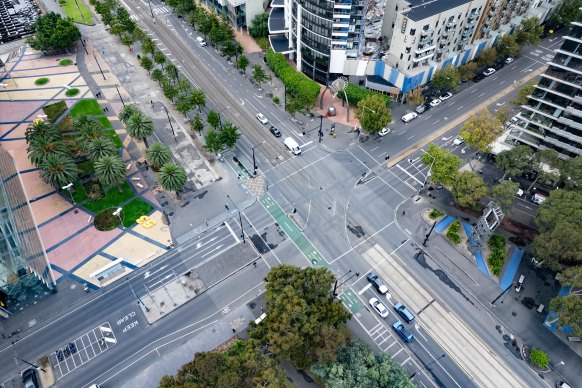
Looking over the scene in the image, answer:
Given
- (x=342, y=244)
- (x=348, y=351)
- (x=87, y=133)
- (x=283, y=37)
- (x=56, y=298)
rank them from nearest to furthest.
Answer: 1. (x=348, y=351)
2. (x=56, y=298)
3. (x=342, y=244)
4. (x=87, y=133)
5. (x=283, y=37)

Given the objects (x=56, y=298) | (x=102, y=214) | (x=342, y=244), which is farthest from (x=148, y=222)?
(x=342, y=244)

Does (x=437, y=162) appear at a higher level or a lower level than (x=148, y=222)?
higher

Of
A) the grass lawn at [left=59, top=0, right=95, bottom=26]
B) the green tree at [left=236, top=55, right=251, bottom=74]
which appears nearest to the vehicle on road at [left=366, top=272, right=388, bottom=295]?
the green tree at [left=236, top=55, right=251, bottom=74]

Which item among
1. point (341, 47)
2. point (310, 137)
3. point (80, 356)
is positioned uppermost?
point (341, 47)

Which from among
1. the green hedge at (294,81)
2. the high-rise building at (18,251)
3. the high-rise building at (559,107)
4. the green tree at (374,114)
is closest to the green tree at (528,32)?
the high-rise building at (559,107)

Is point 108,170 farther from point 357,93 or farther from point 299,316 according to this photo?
point 357,93

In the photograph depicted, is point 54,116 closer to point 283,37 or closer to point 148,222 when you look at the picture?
point 148,222

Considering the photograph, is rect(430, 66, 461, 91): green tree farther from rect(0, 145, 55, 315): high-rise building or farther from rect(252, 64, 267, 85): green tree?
rect(0, 145, 55, 315): high-rise building
